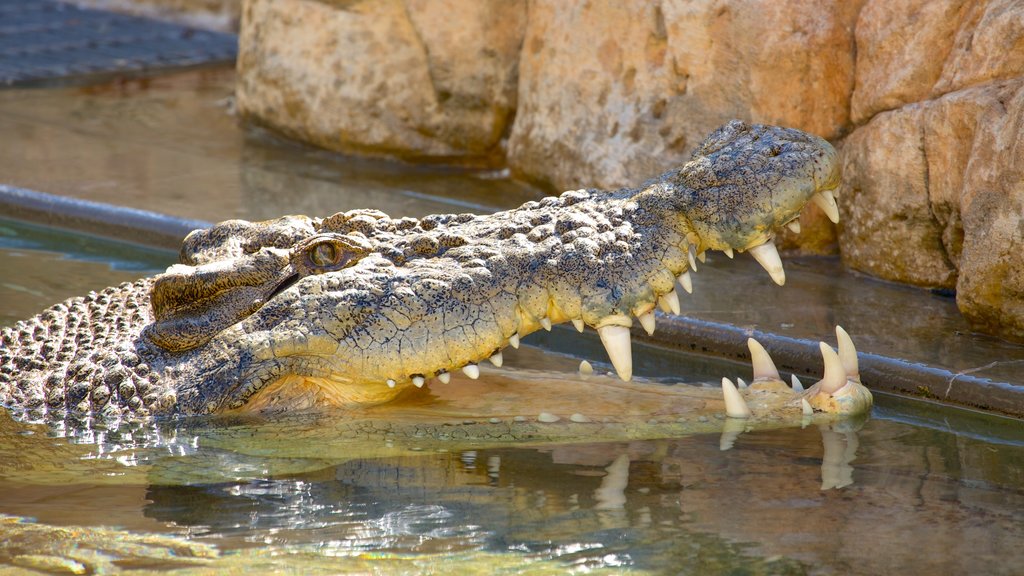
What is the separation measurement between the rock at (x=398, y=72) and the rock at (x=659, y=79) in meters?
0.48

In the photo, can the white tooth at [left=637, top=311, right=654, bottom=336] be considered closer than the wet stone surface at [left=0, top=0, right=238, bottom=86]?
Yes

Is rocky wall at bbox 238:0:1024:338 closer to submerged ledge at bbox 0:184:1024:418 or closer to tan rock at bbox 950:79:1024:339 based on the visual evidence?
tan rock at bbox 950:79:1024:339

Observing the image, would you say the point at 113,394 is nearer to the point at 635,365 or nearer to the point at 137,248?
the point at 635,365

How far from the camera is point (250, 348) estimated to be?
142 inches

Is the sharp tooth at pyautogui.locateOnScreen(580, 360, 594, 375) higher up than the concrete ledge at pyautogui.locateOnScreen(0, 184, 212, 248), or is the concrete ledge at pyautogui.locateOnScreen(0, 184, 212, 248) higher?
the sharp tooth at pyautogui.locateOnScreen(580, 360, 594, 375)

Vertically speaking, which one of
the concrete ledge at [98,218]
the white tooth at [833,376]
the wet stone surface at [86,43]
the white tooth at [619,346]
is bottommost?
the concrete ledge at [98,218]

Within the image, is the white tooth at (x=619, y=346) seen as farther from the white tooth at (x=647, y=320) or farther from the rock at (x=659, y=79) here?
the rock at (x=659, y=79)

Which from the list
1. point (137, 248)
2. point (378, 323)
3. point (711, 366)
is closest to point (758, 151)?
point (378, 323)

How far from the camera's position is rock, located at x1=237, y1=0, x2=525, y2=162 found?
7.51 m

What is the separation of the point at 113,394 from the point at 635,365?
5.93 feet

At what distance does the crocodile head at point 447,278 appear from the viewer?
3369 millimetres

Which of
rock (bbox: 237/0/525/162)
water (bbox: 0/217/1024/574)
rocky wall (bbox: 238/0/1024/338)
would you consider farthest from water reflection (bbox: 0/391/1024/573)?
rock (bbox: 237/0/525/162)

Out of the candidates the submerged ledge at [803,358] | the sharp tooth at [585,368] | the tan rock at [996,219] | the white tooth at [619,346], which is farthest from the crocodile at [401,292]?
the tan rock at [996,219]

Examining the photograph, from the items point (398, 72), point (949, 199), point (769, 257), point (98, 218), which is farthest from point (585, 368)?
point (398, 72)
